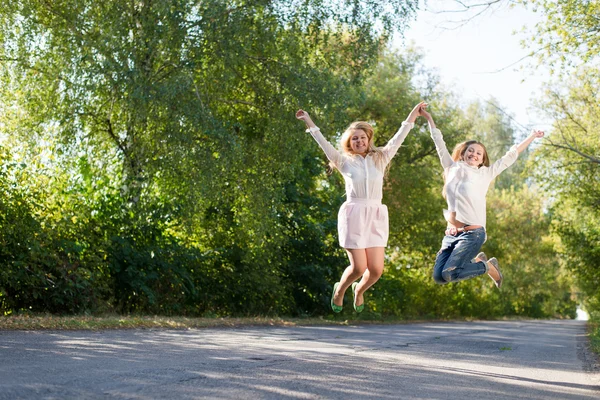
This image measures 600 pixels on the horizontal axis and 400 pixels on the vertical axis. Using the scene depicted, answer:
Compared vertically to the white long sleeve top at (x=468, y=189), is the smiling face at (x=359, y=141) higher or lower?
higher

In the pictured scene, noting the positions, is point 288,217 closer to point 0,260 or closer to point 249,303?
point 249,303

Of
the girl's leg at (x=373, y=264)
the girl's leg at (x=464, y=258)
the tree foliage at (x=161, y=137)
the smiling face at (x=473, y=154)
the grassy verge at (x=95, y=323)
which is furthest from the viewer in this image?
the tree foliage at (x=161, y=137)

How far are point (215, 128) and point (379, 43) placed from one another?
510 centimetres

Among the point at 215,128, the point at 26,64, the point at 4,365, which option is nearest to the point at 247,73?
the point at 215,128

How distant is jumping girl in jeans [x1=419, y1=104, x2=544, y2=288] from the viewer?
8711 mm

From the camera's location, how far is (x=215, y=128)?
1648 cm

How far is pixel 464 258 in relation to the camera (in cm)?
870

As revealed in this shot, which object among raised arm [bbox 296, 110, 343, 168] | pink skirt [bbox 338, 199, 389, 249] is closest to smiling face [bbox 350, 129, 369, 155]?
raised arm [bbox 296, 110, 343, 168]

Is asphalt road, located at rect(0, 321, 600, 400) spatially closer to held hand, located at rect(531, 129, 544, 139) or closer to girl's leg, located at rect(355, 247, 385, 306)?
girl's leg, located at rect(355, 247, 385, 306)

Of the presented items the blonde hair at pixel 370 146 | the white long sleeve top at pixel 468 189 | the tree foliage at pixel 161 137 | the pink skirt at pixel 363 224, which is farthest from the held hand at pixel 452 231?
the tree foliage at pixel 161 137

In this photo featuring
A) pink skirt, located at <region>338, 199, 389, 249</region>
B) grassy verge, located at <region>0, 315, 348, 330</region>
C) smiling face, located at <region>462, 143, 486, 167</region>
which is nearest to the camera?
pink skirt, located at <region>338, 199, 389, 249</region>

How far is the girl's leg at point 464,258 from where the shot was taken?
867cm

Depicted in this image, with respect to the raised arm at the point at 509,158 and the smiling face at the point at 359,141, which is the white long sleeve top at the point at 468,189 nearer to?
the raised arm at the point at 509,158

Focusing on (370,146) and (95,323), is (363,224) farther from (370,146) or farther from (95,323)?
(95,323)
